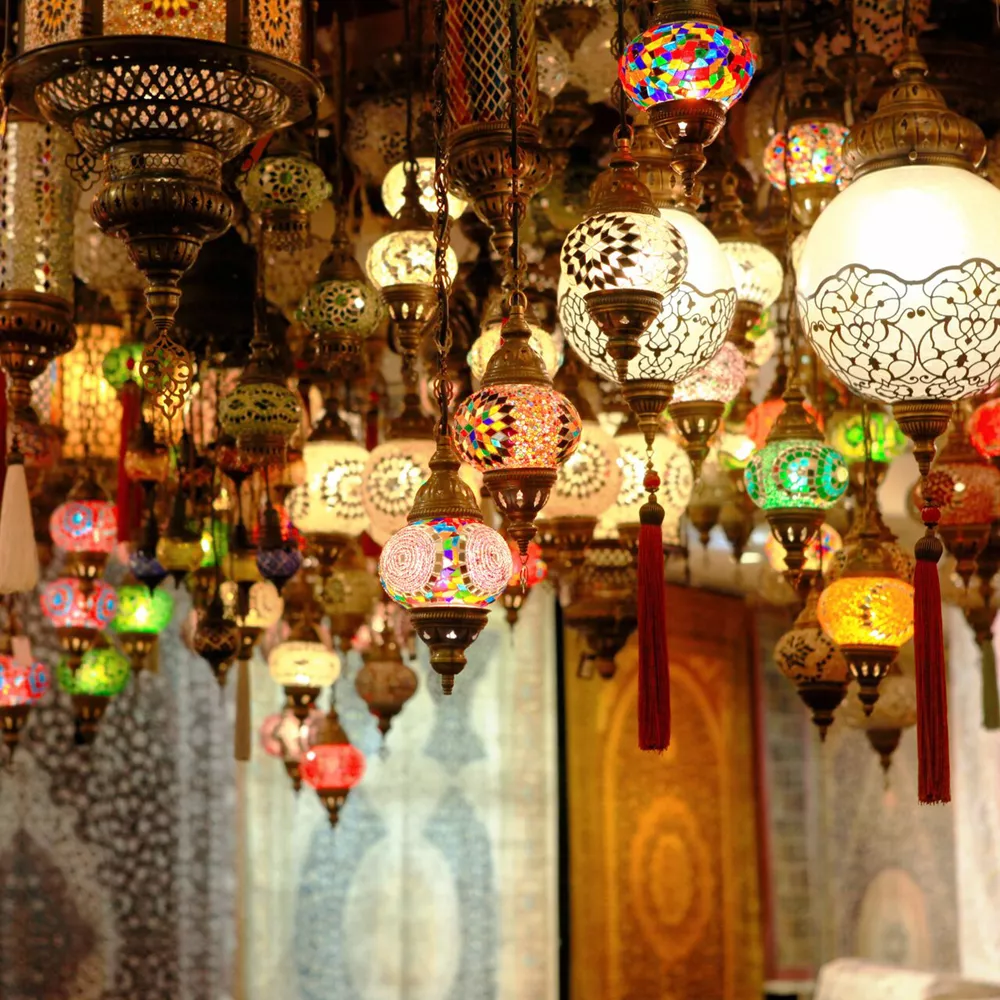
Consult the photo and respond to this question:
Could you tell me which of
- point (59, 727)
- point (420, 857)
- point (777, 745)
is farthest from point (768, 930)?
point (59, 727)

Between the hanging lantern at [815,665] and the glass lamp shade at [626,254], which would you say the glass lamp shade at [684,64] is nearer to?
the glass lamp shade at [626,254]

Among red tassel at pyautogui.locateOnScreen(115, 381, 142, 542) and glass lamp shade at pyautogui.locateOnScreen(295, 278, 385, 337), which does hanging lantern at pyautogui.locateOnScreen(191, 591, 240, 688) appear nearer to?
red tassel at pyautogui.locateOnScreen(115, 381, 142, 542)

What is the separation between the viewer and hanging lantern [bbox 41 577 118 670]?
16.5 ft

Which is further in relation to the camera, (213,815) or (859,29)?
(213,815)

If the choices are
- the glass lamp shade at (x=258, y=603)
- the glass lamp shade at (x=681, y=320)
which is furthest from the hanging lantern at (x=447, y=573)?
the glass lamp shade at (x=258, y=603)

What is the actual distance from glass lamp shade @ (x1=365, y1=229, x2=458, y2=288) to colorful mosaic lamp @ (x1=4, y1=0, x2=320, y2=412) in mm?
1239

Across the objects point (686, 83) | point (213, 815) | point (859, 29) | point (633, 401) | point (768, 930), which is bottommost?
point (768, 930)

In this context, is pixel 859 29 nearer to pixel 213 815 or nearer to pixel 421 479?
pixel 421 479

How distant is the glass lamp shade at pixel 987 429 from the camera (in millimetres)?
3777

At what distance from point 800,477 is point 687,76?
126 centimetres

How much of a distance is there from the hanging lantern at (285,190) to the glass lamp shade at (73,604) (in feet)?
5.75

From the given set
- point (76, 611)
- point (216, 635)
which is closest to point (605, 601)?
point (216, 635)

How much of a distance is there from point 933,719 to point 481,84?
3.59 feet

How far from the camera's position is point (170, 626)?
6672 millimetres
